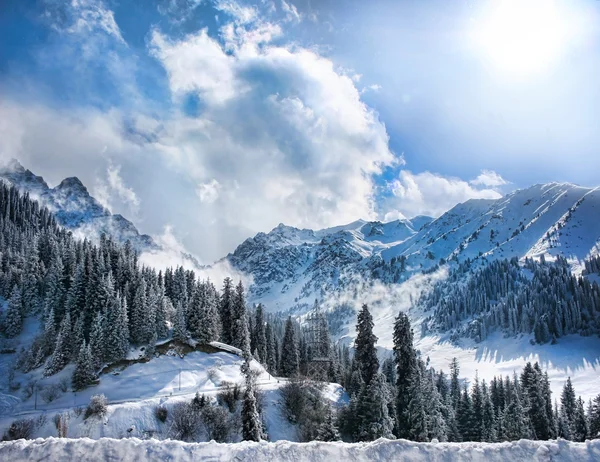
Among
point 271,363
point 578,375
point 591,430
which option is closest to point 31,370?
point 271,363

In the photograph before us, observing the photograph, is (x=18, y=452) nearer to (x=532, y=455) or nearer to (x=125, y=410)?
(x=532, y=455)

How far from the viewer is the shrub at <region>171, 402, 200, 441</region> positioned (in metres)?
49.1

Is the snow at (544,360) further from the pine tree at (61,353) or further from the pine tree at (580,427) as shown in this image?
the pine tree at (61,353)

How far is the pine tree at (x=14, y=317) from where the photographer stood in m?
77.8

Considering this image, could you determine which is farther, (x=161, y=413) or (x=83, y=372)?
(x=83, y=372)

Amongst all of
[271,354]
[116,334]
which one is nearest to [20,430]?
[116,334]

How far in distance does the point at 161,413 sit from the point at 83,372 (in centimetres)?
1657

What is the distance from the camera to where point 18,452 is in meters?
14.4

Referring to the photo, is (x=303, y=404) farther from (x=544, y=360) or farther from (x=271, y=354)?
(x=544, y=360)

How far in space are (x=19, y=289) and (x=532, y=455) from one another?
100395 millimetres

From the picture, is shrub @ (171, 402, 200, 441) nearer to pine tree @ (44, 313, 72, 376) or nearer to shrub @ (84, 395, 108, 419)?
shrub @ (84, 395, 108, 419)

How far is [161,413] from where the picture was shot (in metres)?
51.1

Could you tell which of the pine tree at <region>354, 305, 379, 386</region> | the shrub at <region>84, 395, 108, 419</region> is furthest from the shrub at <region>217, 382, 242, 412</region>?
the pine tree at <region>354, 305, 379, 386</region>

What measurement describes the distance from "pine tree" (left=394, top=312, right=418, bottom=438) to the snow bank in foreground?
33589 mm
